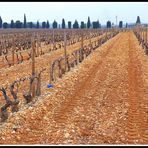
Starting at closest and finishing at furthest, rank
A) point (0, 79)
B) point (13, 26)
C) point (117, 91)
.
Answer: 1. point (117, 91)
2. point (0, 79)
3. point (13, 26)

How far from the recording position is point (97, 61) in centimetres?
2481

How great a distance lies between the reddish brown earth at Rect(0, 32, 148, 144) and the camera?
9289 millimetres

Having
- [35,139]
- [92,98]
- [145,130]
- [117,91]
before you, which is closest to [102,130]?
[145,130]

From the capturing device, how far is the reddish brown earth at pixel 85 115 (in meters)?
9.29

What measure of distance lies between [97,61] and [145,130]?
15.1 m

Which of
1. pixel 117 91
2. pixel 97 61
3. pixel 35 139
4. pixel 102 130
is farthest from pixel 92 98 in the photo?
pixel 97 61

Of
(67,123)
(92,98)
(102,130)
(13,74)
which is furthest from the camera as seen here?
(13,74)

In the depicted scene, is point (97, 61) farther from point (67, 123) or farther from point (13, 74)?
point (67, 123)

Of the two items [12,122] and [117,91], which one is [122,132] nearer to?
[12,122]

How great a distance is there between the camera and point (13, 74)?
1973 cm

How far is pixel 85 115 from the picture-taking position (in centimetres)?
1126

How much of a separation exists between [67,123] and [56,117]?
27.4 inches

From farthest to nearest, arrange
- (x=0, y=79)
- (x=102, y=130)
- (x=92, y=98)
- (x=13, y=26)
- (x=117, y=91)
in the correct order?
(x=13, y=26), (x=0, y=79), (x=117, y=91), (x=92, y=98), (x=102, y=130)

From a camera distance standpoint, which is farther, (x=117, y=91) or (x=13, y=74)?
(x=13, y=74)
